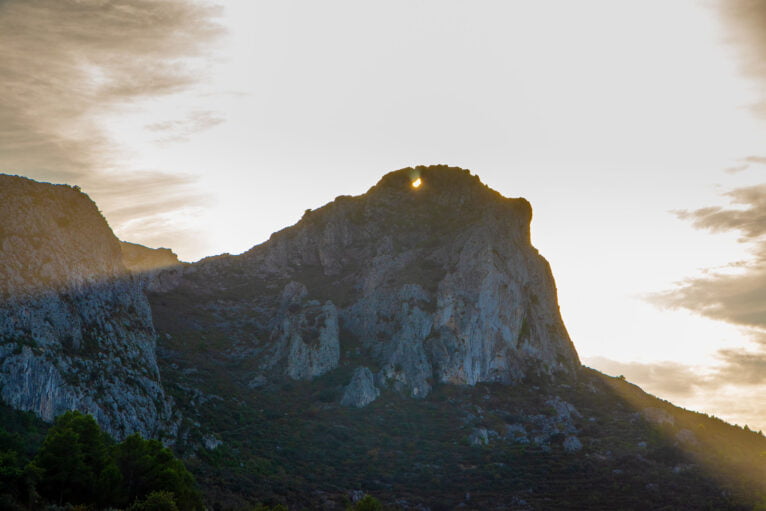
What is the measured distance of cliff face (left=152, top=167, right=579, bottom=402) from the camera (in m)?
145

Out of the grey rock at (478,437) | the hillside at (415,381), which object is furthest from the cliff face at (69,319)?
the grey rock at (478,437)

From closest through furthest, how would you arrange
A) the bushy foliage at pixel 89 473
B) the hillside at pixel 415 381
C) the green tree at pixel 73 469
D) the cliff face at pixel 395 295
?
the bushy foliage at pixel 89 473
the green tree at pixel 73 469
the hillside at pixel 415 381
the cliff face at pixel 395 295

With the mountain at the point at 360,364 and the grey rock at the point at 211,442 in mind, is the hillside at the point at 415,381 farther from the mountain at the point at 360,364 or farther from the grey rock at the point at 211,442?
the mountain at the point at 360,364

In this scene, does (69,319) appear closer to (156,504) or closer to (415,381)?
(156,504)

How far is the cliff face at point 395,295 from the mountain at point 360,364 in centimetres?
47

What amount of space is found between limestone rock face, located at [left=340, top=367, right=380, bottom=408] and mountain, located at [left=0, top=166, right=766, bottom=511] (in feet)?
1.08

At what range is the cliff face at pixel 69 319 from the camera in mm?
77000

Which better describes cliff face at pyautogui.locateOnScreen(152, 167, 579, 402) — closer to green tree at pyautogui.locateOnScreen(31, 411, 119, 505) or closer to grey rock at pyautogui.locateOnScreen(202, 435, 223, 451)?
grey rock at pyautogui.locateOnScreen(202, 435, 223, 451)

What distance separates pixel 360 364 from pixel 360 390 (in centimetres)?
985

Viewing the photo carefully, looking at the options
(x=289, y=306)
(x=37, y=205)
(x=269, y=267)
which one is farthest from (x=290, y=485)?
(x=269, y=267)

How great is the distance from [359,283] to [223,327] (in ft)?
110

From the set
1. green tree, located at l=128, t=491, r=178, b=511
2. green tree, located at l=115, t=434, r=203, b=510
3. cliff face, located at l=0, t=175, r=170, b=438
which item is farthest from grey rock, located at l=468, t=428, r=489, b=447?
green tree, located at l=128, t=491, r=178, b=511

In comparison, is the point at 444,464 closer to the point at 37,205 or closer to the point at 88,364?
the point at 88,364

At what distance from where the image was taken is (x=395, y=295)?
509ft
